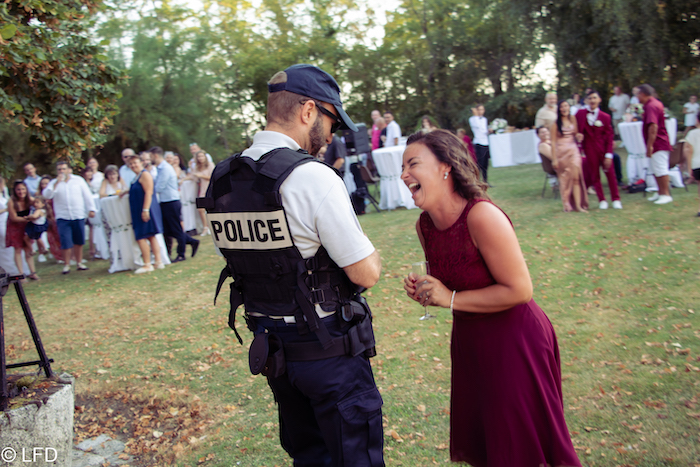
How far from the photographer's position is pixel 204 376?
17.1 feet

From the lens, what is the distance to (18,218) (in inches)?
406

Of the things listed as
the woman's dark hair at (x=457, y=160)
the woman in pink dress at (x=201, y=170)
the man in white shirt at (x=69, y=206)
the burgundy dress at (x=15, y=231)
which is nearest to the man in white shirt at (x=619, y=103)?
the woman in pink dress at (x=201, y=170)

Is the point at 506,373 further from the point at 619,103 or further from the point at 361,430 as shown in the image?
the point at 619,103

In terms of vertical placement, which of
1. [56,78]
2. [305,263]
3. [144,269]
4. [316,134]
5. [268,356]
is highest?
[56,78]

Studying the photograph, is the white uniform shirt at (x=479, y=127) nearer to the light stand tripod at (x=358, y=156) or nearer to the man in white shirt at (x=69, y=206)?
the light stand tripod at (x=358, y=156)

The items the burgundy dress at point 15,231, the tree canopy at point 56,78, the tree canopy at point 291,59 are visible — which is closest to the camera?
the tree canopy at point 56,78

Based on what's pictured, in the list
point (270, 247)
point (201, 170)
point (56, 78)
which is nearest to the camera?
point (270, 247)

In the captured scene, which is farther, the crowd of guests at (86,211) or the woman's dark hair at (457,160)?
the crowd of guests at (86,211)

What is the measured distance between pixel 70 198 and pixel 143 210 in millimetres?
2130

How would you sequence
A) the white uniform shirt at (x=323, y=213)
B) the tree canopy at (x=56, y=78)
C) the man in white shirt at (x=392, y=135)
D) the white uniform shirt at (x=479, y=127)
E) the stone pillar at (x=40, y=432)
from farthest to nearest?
the white uniform shirt at (x=479, y=127) < the man in white shirt at (x=392, y=135) < the tree canopy at (x=56, y=78) < the stone pillar at (x=40, y=432) < the white uniform shirt at (x=323, y=213)

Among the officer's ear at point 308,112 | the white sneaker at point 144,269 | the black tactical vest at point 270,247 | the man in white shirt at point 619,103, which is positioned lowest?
the white sneaker at point 144,269

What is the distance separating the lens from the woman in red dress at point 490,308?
2326 millimetres

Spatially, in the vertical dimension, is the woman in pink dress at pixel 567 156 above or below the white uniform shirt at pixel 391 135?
below

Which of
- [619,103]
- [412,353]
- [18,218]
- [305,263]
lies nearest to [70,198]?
[18,218]
